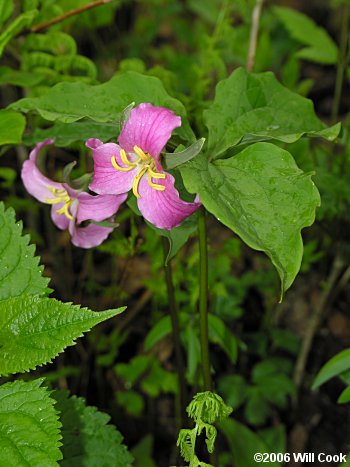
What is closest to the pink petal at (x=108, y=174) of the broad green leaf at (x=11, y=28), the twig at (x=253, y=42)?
the broad green leaf at (x=11, y=28)

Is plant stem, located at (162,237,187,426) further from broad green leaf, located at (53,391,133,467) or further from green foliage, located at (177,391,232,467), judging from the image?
green foliage, located at (177,391,232,467)

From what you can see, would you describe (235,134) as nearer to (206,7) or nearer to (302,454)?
(302,454)

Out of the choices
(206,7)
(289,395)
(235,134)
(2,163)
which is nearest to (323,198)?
(235,134)

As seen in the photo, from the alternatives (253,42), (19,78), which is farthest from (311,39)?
(19,78)

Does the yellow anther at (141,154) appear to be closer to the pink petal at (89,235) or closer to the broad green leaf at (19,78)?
the pink petal at (89,235)

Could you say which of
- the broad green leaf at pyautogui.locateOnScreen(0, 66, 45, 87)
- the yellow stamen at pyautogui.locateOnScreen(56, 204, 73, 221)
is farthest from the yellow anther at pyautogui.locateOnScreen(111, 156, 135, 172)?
the broad green leaf at pyautogui.locateOnScreen(0, 66, 45, 87)

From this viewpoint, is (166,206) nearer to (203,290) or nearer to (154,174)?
(154,174)
